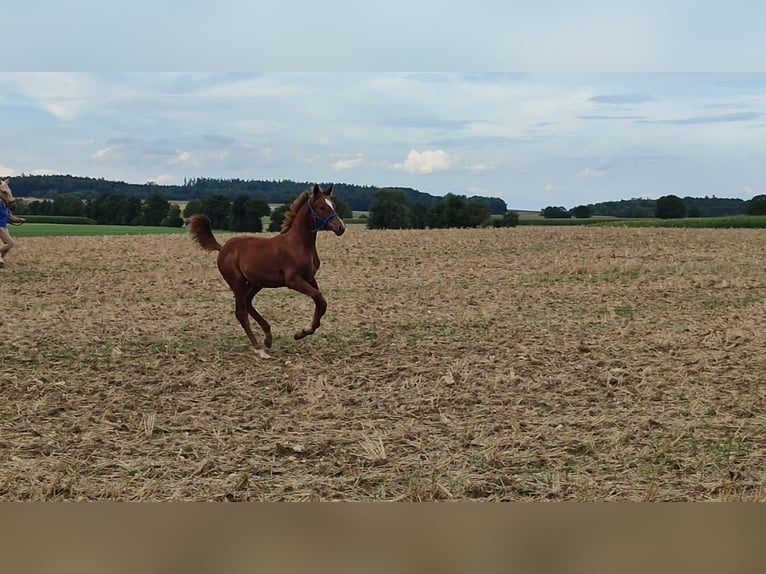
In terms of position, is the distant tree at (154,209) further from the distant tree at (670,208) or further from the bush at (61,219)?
the distant tree at (670,208)

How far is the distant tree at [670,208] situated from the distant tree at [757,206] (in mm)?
3655

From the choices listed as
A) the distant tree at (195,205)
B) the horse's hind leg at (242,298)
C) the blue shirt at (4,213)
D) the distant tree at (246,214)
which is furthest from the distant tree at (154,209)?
the horse's hind leg at (242,298)

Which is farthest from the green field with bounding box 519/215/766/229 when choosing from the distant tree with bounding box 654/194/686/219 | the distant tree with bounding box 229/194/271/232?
the distant tree with bounding box 229/194/271/232

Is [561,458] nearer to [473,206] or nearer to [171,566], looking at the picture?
[171,566]

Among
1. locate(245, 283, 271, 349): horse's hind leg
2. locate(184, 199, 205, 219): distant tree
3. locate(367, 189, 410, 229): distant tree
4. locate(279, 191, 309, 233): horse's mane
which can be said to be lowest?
locate(245, 283, 271, 349): horse's hind leg

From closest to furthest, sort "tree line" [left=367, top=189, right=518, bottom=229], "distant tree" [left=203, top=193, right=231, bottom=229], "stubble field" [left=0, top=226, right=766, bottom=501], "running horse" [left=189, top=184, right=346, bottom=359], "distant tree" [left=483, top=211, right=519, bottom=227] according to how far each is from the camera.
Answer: "stubble field" [left=0, top=226, right=766, bottom=501] < "running horse" [left=189, top=184, right=346, bottom=359] < "distant tree" [left=203, top=193, right=231, bottom=229] < "tree line" [left=367, top=189, right=518, bottom=229] < "distant tree" [left=483, top=211, right=519, bottom=227]

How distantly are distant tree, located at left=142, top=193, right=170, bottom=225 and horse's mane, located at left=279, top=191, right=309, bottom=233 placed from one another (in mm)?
9050

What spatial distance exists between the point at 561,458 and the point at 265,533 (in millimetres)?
2984

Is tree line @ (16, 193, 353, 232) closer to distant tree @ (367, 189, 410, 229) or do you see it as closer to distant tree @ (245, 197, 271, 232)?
distant tree @ (245, 197, 271, 232)

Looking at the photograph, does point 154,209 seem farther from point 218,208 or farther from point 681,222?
point 681,222

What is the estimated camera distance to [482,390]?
7262 millimetres

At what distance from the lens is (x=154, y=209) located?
18.0m

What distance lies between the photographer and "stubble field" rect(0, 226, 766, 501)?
A: 4973mm

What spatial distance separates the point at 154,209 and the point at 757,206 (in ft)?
88.3
